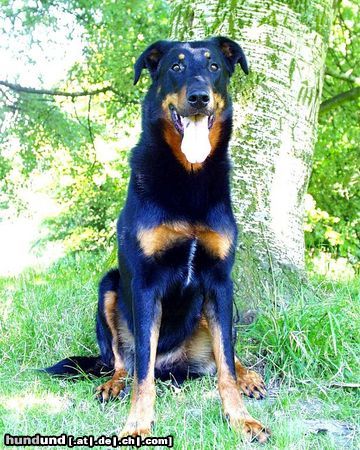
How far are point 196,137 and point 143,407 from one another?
152 cm

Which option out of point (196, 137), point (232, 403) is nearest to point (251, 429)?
point (232, 403)

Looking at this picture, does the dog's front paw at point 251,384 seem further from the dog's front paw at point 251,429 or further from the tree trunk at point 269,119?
the tree trunk at point 269,119

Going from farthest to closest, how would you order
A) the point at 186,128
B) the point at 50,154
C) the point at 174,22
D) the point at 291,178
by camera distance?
the point at 50,154 < the point at 174,22 < the point at 291,178 < the point at 186,128

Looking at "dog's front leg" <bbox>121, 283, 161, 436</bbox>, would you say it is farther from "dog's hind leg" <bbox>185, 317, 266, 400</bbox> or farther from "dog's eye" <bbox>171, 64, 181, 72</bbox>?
"dog's eye" <bbox>171, 64, 181, 72</bbox>

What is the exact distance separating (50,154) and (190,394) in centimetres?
720

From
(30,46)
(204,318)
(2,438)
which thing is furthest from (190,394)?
(30,46)

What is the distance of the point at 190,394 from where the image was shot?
380cm

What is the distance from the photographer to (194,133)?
3686 mm

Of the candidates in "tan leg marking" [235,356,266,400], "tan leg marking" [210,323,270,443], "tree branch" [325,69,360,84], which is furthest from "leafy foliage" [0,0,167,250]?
"tan leg marking" [210,323,270,443]

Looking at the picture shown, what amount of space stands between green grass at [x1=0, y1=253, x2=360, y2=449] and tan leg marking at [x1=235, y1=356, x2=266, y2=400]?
8 centimetres

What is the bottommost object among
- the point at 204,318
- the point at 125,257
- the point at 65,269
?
the point at 65,269

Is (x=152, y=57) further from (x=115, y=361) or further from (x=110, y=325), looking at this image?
(x=115, y=361)

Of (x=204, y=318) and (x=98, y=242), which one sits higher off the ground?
(x=204, y=318)

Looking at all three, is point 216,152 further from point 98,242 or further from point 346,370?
point 98,242
